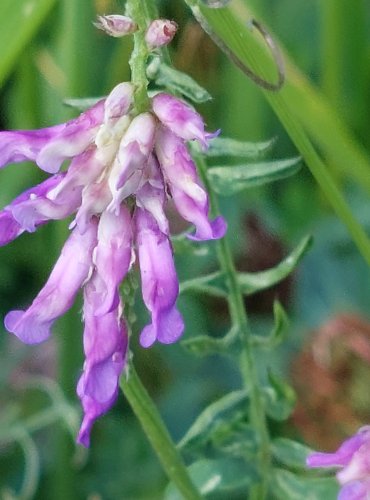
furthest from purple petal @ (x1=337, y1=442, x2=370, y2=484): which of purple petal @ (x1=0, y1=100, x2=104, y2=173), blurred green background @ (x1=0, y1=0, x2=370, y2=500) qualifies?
blurred green background @ (x1=0, y1=0, x2=370, y2=500)

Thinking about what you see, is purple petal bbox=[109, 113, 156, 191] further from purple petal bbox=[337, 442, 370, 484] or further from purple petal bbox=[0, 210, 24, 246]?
purple petal bbox=[337, 442, 370, 484]

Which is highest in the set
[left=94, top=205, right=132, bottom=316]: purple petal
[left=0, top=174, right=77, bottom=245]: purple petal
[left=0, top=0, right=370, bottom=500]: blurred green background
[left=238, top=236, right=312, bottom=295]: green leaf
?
[left=0, top=174, right=77, bottom=245]: purple petal

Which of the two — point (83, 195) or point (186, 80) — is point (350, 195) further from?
point (83, 195)

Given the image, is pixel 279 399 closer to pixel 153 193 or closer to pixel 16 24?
pixel 153 193

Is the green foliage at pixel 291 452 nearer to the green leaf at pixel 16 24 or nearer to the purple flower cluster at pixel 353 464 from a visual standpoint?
the purple flower cluster at pixel 353 464

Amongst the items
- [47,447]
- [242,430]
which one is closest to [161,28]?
[242,430]

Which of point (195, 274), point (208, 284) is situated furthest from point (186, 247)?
point (195, 274)

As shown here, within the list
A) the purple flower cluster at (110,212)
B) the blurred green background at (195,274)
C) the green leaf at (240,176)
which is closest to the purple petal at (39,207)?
the purple flower cluster at (110,212)
